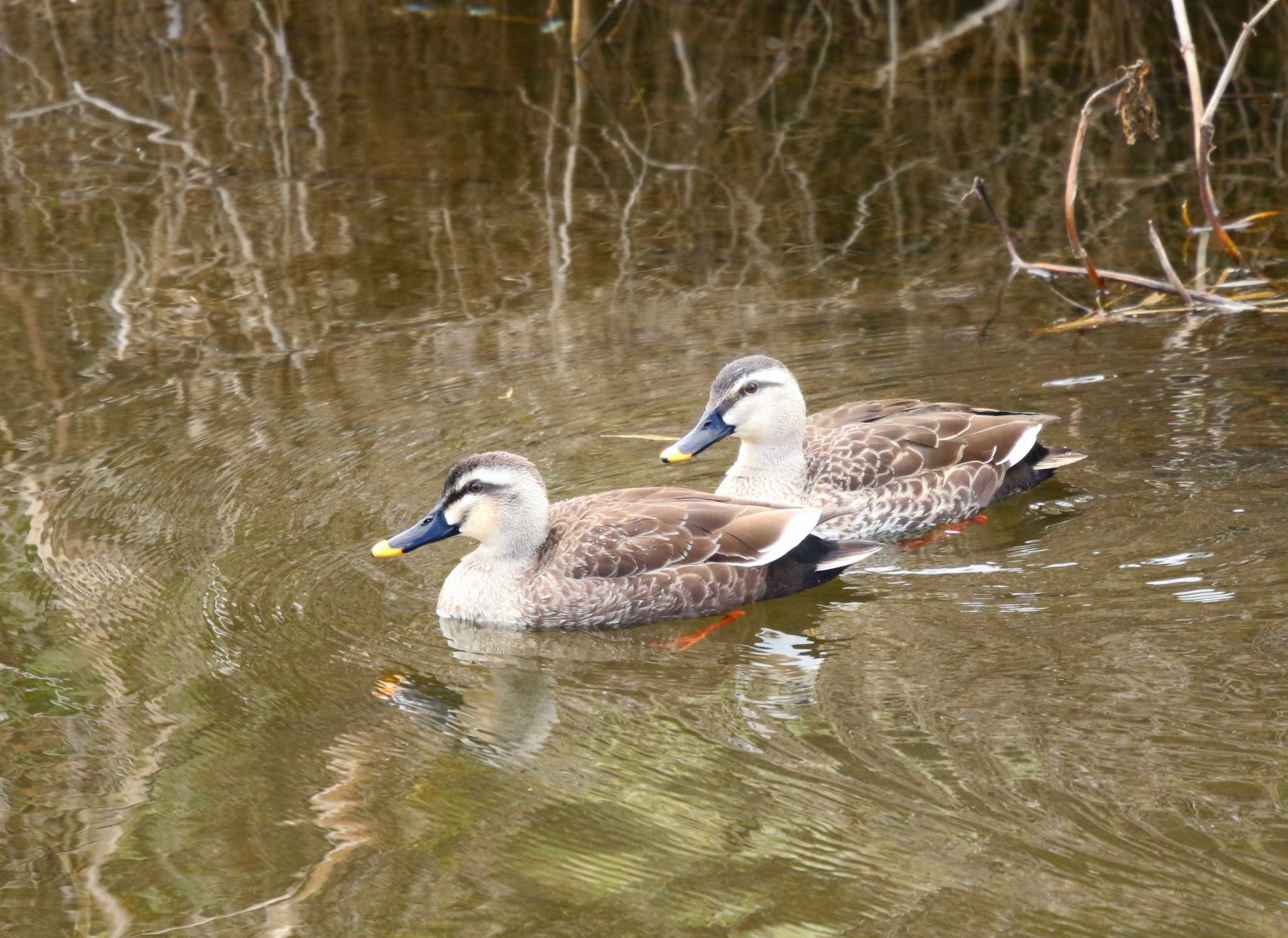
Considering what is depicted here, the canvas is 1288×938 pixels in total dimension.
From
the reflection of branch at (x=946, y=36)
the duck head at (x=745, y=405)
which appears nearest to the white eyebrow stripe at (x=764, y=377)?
the duck head at (x=745, y=405)

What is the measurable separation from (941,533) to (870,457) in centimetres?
51

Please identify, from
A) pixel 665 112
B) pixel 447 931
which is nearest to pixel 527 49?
pixel 665 112

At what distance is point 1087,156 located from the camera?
13.6 meters

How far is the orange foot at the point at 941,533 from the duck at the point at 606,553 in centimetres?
72

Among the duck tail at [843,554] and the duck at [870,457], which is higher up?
the duck at [870,457]

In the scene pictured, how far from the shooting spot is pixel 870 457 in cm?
857

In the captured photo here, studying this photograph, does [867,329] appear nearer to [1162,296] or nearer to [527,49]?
[1162,296]

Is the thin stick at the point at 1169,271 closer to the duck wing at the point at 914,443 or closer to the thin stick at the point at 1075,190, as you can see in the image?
the thin stick at the point at 1075,190

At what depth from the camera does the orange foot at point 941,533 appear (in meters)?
8.38

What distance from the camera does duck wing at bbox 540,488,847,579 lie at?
7520mm

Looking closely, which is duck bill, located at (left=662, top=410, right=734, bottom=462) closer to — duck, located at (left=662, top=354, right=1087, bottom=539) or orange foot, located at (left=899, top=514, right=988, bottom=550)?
duck, located at (left=662, top=354, right=1087, bottom=539)

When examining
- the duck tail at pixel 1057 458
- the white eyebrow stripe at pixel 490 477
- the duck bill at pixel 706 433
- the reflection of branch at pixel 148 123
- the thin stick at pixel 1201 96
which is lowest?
the duck tail at pixel 1057 458

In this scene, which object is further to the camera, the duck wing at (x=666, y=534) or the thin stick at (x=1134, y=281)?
the thin stick at (x=1134, y=281)

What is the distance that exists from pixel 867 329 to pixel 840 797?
5.08 meters
